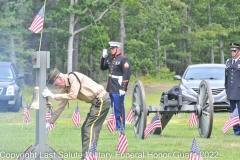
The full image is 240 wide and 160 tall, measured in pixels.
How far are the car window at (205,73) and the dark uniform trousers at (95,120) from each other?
9.47m

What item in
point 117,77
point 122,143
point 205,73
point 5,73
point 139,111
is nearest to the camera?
point 122,143

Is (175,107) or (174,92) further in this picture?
(175,107)

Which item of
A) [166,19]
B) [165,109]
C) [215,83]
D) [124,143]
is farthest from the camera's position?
[166,19]

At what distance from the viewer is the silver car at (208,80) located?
57.0 feet

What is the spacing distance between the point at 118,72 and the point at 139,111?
190 centimetres

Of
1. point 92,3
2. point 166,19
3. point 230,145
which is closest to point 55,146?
point 230,145

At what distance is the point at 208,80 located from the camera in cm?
1797

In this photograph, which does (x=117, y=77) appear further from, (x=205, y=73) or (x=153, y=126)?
(x=205, y=73)

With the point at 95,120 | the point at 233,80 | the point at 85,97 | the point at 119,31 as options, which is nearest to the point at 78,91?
the point at 85,97

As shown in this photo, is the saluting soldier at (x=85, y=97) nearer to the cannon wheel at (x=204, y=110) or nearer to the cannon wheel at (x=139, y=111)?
the cannon wheel at (x=139, y=111)

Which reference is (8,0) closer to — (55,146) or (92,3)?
(92,3)

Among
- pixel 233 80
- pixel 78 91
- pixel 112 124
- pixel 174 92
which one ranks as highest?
pixel 78 91

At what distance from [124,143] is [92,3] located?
2505cm

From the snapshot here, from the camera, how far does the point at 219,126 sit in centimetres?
1457
